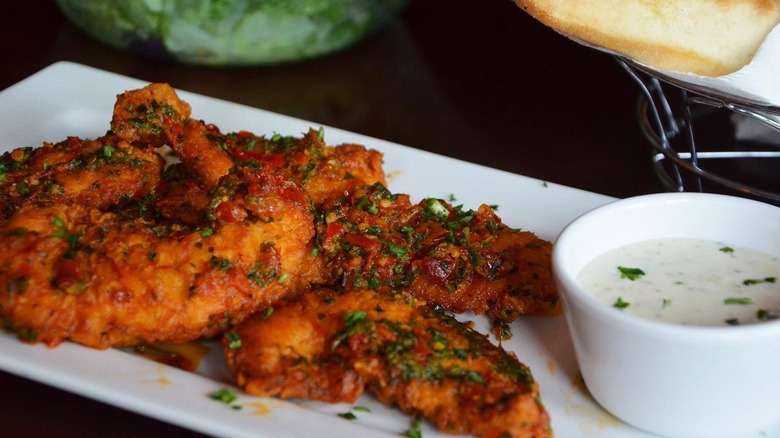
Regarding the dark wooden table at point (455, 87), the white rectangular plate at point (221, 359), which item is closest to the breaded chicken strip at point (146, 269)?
the white rectangular plate at point (221, 359)

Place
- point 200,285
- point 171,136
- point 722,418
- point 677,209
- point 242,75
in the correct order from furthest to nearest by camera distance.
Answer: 1. point 242,75
2. point 171,136
3. point 677,209
4. point 200,285
5. point 722,418

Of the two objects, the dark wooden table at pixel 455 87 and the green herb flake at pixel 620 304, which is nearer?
the green herb flake at pixel 620 304

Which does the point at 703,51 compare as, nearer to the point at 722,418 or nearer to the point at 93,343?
the point at 722,418

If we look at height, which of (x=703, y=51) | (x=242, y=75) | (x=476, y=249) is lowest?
(x=242, y=75)

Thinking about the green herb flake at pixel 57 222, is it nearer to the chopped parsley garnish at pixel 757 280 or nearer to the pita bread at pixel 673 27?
the pita bread at pixel 673 27

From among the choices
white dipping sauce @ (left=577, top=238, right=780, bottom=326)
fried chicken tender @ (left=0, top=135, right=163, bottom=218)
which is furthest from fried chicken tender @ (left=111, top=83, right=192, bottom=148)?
white dipping sauce @ (left=577, top=238, right=780, bottom=326)

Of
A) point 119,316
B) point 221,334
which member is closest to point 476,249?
point 221,334
